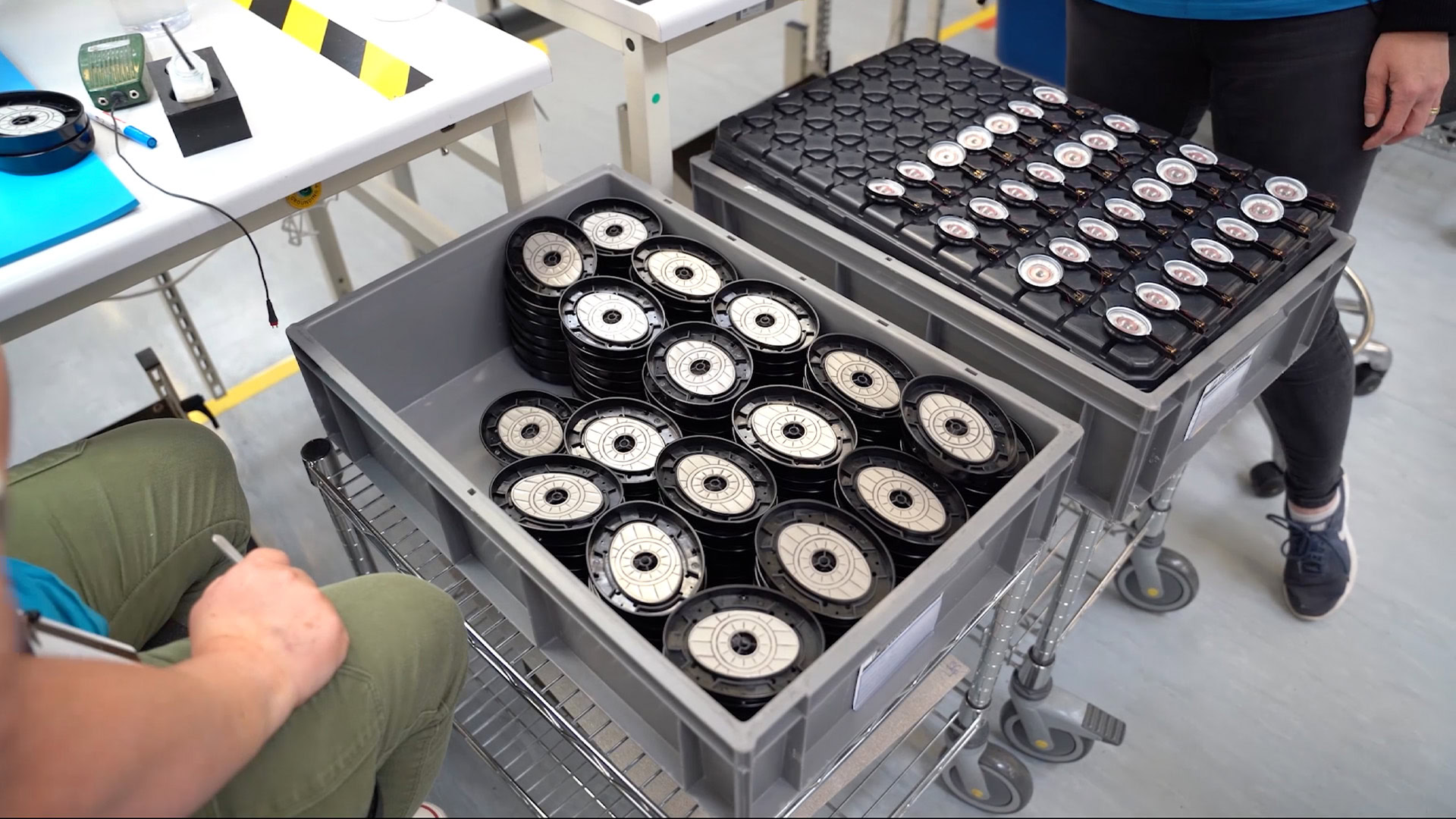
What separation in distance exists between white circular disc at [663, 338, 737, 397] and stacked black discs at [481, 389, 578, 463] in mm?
171

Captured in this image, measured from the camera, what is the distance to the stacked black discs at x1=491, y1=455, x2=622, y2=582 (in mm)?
964

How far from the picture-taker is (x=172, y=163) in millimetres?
1020

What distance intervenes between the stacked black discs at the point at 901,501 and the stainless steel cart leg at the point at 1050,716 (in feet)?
1.35

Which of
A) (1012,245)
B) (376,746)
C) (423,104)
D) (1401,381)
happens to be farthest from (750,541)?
(1401,381)

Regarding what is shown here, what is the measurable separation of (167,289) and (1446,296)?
105 inches

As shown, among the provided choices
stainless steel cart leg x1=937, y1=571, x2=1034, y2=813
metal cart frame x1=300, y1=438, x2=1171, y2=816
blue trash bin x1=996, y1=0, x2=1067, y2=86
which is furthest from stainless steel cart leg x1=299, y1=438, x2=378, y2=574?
blue trash bin x1=996, y1=0, x2=1067, y2=86

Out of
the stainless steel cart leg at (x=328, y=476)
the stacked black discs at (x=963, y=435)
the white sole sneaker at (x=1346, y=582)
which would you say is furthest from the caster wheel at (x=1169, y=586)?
the stainless steel cart leg at (x=328, y=476)

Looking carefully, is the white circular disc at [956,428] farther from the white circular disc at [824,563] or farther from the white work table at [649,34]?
the white work table at [649,34]

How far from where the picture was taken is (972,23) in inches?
131

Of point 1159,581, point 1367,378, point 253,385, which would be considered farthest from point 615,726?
point 1367,378

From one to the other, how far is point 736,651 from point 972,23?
3.04 m

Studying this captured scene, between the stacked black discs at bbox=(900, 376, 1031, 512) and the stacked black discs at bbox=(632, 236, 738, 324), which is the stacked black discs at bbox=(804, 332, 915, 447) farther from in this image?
the stacked black discs at bbox=(632, 236, 738, 324)

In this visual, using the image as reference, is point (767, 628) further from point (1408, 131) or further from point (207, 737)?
point (1408, 131)

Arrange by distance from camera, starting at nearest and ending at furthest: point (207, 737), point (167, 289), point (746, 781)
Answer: point (207, 737) → point (746, 781) → point (167, 289)
